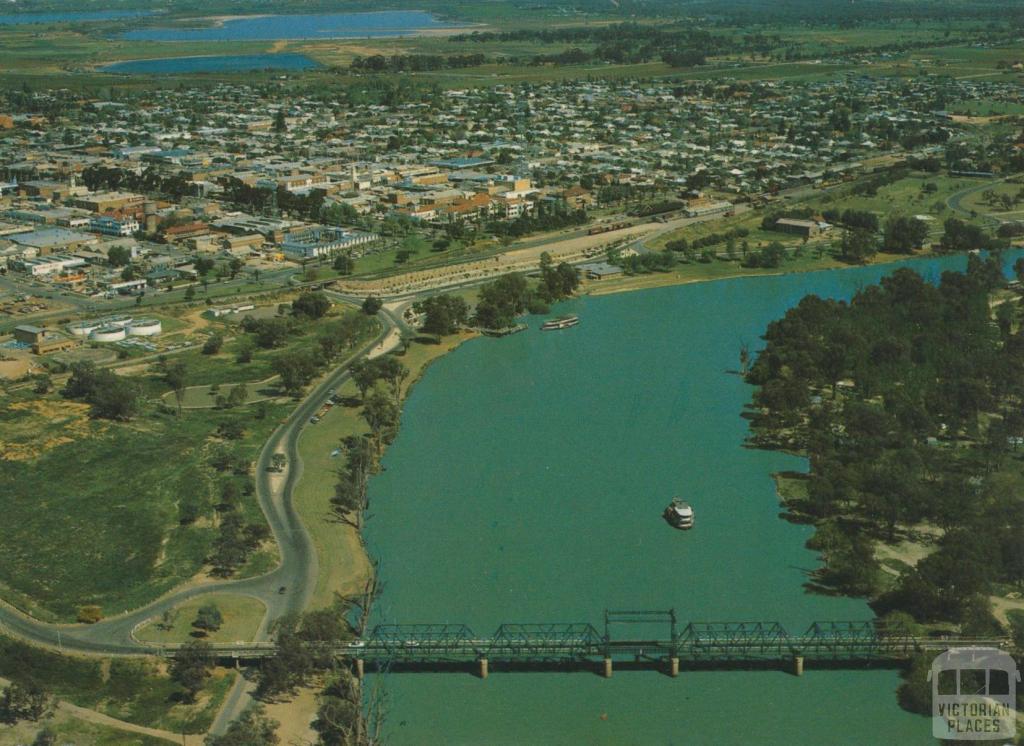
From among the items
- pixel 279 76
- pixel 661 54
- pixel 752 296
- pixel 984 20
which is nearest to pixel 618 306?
pixel 752 296

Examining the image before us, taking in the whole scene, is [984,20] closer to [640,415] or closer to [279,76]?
[279,76]

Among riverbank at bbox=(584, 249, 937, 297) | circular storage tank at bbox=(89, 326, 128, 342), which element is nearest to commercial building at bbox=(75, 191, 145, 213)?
circular storage tank at bbox=(89, 326, 128, 342)

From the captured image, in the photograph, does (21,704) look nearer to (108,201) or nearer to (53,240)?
(53,240)

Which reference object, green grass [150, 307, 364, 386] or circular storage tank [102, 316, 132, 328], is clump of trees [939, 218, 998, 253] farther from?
circular storage tank [102, 316, 132, 328]

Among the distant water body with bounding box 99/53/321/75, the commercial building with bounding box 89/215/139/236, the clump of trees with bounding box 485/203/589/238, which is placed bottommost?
the clump of trees with bounding box 485/203/589/238

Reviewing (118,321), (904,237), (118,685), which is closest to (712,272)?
(904,237)

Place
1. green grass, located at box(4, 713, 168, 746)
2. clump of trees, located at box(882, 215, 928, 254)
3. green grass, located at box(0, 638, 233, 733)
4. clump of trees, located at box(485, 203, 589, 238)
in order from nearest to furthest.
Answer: green grass, located at box(4, 713, 168, 746) < green grass, located at box(0, 638, 233, 733) < clump of trees, located at box(882, 215, 928, 254) < clump of trees, located at box(485, 203, 589, 238)
